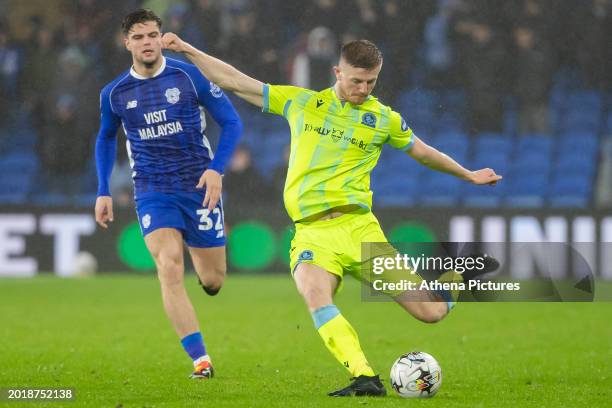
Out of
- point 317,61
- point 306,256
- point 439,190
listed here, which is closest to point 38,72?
point 317,61

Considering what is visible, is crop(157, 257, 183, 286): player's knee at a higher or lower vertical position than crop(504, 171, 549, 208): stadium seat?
lower

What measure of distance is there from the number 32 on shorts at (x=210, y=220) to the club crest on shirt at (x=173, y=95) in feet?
2.45

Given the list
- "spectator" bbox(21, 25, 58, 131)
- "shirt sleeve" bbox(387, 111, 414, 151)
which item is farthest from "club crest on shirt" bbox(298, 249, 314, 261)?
"spectator" bbox(21, 25, 58, 131)

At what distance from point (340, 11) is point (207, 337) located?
268 inches

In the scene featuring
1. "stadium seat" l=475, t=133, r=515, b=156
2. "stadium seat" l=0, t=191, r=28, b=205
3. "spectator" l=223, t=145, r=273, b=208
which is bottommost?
"stadium seat" l=0, t=191, r=28, b=205

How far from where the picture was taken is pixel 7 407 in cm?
625

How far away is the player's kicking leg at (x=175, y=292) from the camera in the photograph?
7.89 meters

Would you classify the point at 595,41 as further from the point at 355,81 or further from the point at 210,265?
the point at 355,81

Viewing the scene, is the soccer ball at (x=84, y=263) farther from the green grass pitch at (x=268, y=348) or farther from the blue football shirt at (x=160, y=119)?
the blue football shirt at (x=160, y=119)

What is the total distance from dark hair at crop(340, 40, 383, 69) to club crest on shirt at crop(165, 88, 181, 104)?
1651 mm

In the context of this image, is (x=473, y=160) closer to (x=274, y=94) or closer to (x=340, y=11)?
(x=340, y=11)

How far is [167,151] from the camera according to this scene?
8.18 meters

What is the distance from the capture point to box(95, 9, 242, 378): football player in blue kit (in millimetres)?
7945

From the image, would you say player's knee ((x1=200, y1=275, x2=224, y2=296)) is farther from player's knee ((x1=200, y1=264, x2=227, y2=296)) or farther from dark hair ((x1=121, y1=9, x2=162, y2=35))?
dark hair ((x1=121, y1=9, x2=162, y2=35))
